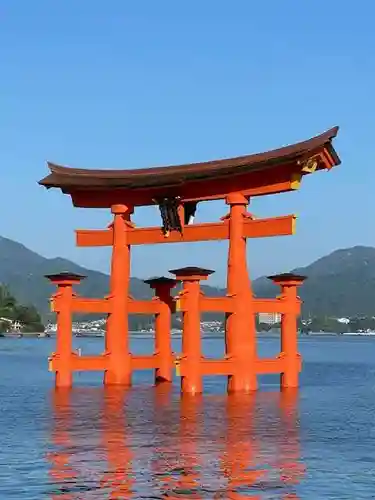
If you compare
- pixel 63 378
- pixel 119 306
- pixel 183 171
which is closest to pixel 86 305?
pixel 119 306

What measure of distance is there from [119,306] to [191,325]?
4071 mm

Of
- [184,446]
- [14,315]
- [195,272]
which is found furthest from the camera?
[14,315]

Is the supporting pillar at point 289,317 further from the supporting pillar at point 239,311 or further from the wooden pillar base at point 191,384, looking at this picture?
the wooden pillar base at point 191,384

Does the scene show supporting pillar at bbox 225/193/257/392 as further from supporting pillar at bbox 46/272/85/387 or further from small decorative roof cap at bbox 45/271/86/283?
supporting pillar at bbox 46/272/85/387

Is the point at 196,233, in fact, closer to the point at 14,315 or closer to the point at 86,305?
the point at 86,305

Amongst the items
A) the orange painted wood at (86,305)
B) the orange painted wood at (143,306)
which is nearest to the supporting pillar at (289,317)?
the orange painted wood at (143,306)

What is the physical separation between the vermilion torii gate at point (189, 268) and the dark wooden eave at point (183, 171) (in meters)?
0.03

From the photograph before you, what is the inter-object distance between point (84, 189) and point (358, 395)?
11.4 m

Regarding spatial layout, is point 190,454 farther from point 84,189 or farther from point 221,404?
point 84,189

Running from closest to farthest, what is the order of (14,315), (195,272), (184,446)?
(184,446) → (195,272) → (14,315)

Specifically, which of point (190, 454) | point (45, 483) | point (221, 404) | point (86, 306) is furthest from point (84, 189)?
point (45, 483)

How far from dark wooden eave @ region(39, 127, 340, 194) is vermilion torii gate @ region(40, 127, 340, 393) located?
0.03 metres

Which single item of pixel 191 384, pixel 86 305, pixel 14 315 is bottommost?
pixel 191 384

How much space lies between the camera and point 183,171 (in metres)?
27.8
